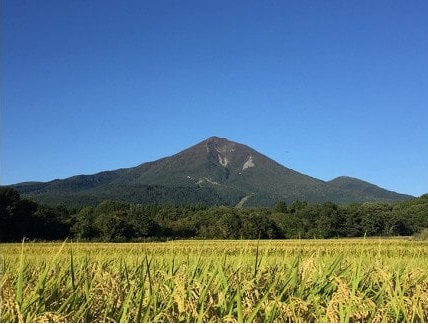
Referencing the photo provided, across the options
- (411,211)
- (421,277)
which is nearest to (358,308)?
(421,277)

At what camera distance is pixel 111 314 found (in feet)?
12.5

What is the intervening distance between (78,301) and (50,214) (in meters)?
82.0

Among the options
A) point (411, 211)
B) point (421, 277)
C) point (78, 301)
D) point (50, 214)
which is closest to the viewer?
point (78, 301)

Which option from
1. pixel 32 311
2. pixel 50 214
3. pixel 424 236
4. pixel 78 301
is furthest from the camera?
pixel 50 214

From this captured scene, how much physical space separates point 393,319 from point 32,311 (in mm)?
2765

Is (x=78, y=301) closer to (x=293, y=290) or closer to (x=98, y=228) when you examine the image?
(x=293, y=290)

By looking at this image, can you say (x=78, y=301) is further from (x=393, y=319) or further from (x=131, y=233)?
(x=131, y=233)

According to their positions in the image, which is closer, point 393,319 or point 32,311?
point 32,311

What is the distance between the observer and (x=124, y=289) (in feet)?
14.9

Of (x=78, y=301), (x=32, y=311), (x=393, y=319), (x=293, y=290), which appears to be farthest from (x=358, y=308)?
(x=32, y=311)

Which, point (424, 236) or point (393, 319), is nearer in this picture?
point (393, 319)

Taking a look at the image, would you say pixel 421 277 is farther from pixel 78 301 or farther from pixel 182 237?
pixel 182 237

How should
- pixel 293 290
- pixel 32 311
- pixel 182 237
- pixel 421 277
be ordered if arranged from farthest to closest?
pixel 182 237 < pixel 421 277 < pixel 293 290 < pixel 32 311

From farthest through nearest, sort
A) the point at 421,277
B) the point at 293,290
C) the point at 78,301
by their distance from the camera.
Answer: the point at 421,277
the point at 293,290
the point at 78,301
